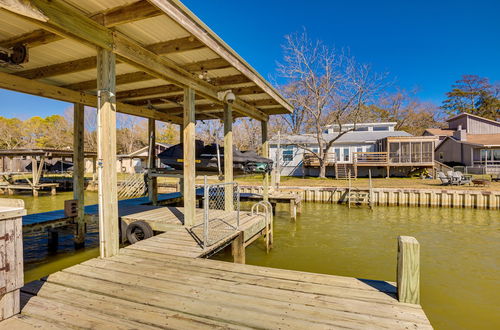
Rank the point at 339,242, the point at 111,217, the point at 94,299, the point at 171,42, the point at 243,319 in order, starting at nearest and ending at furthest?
the point at 243,319 → the point at 94,299 → the point at 111,217 → the point at 171,42 → the point at 339,242

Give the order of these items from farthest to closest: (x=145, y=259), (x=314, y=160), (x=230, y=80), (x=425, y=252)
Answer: (x=314, y=160) < (x=425, y=252) < (x=230, y=80) < (x=145, y=259)

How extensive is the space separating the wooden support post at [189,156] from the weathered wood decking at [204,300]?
6.73 feet

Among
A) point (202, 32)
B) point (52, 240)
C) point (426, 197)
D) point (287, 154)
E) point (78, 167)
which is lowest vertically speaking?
point (52, 240)

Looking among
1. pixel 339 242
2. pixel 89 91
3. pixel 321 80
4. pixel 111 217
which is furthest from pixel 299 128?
pixel 111 217

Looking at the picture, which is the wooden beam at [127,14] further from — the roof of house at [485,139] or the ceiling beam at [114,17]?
the roof of house at [485,139]

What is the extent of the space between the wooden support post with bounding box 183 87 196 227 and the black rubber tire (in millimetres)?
819

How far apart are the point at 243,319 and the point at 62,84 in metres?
7.00

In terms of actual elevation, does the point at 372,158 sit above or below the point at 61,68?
below

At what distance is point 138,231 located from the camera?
590 centimetres

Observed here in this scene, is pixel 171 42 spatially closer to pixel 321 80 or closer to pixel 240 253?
pixel 240 253

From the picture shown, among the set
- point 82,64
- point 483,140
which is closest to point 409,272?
point 82,64

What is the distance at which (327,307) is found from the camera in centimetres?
254

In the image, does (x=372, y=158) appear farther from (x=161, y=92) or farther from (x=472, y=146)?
Result: (x=161, y=92)

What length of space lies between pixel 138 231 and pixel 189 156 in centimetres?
210
